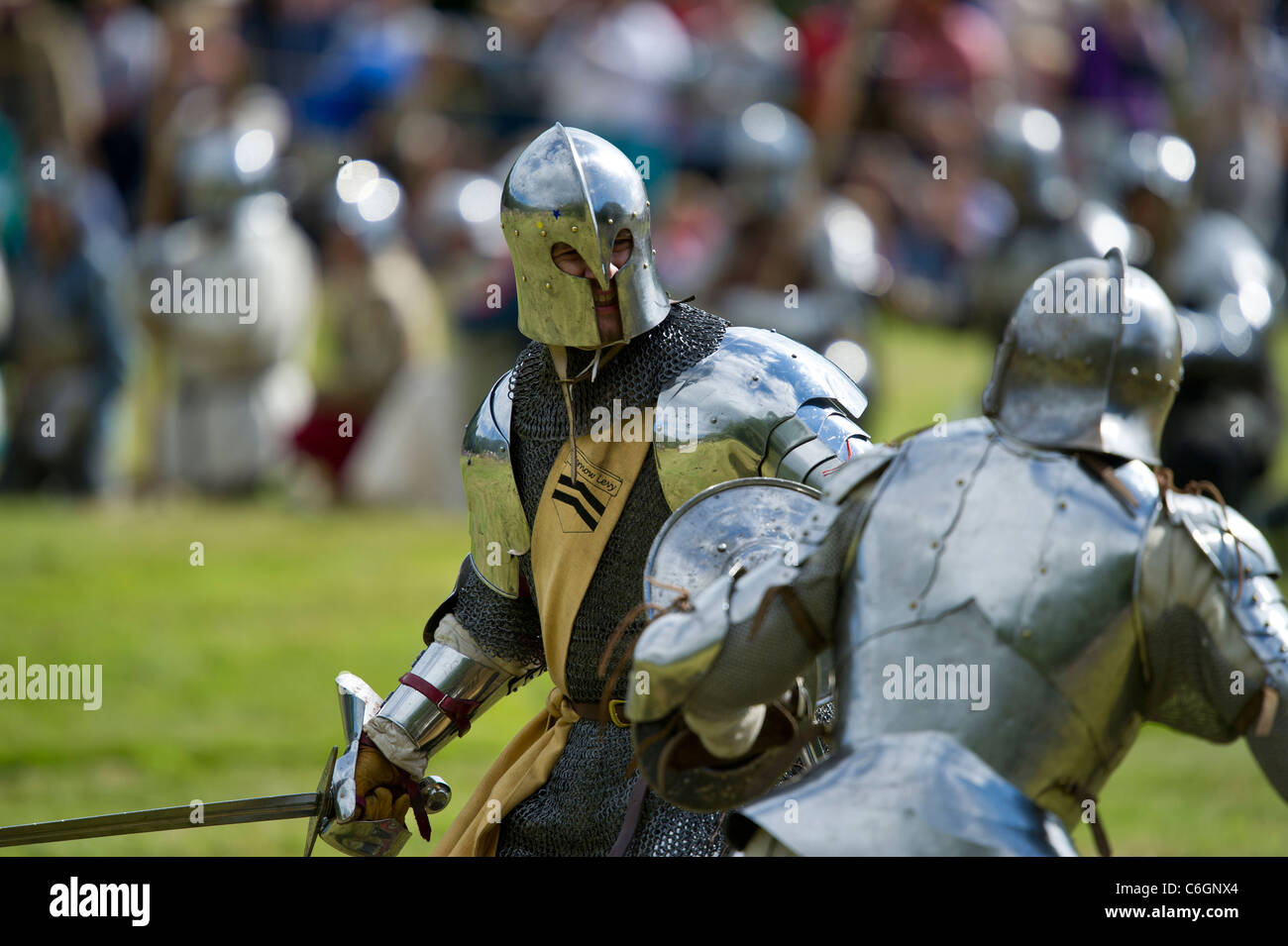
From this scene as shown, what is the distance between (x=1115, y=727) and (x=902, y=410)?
1083 centimetres

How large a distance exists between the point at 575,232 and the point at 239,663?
229 inches

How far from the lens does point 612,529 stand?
475 centimetres

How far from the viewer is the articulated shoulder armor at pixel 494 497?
16.4 ft

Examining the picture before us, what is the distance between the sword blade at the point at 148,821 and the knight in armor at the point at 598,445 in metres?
0.27

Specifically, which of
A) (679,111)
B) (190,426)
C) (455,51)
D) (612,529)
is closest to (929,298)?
(679,111)

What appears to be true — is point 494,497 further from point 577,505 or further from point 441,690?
point 441,690

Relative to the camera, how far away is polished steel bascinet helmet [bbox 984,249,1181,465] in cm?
358

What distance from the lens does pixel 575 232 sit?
4.72 m
